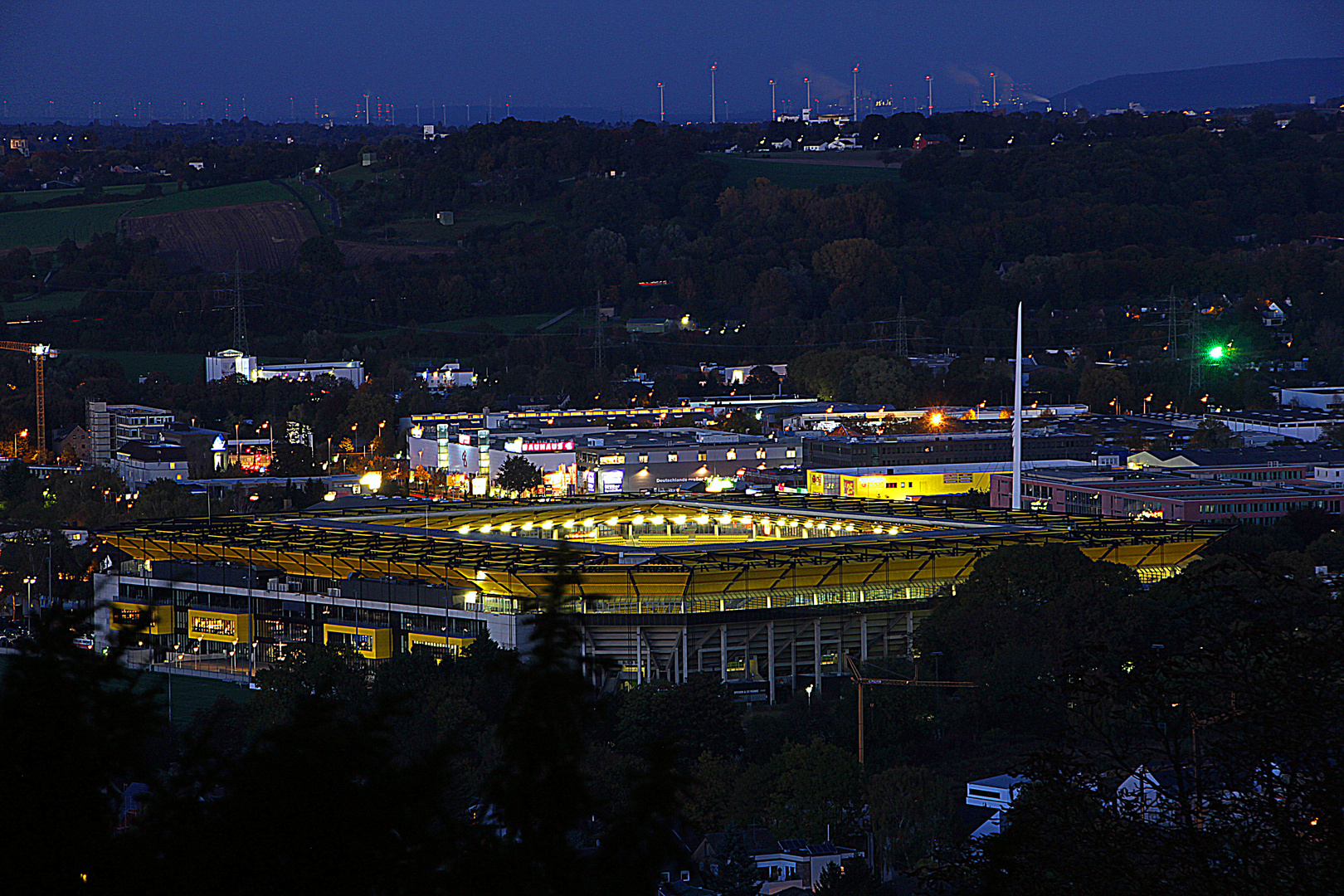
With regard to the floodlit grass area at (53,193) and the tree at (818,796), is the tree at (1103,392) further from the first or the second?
the floodlit grass area at (53,193)

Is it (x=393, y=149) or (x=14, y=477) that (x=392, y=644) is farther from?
(x=393, y=149)

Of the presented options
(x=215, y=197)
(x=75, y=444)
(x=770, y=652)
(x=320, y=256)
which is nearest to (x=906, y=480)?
(x=770, y=652)

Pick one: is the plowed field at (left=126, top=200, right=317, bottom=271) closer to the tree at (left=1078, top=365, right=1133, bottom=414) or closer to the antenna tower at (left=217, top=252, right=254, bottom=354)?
the antenna tower at (left=217, top=252, right=254, bottom=354)

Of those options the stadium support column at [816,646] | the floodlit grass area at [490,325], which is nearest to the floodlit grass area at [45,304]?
the floodlit grass area at [490,325]

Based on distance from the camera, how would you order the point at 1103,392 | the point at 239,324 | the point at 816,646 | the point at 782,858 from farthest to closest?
the point at 239,324 → the point at 1103,392 → the point at 816,646 → the point at 782,858

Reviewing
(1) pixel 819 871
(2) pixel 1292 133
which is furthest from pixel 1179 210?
(1) pixel 819 871

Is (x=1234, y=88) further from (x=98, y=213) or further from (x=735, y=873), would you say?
(x=735, y=873)
